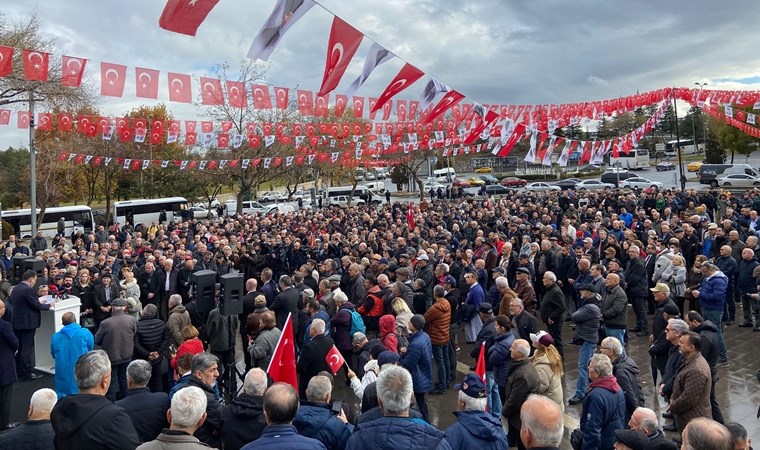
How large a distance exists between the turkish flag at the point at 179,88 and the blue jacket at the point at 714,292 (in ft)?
41.7

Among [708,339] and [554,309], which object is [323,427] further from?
[554,309]

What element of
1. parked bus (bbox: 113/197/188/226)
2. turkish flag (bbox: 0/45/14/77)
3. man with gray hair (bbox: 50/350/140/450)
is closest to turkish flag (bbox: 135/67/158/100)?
turkish flag (bbox: 0/45/14/77)

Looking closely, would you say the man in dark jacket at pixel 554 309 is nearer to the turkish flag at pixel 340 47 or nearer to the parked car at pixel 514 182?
the turkish flag at pixel 340 47

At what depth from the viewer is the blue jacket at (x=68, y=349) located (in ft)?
18.6

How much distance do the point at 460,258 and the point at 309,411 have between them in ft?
22.3

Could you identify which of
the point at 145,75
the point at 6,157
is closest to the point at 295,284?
the point at 145,75

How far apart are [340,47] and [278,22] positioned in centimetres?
129

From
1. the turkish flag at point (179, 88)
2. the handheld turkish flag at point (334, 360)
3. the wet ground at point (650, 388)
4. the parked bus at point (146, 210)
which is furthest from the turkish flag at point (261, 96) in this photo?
the parked bus at point (146, 210)

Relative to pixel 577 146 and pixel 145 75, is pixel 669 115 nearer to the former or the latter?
pixel 577 146

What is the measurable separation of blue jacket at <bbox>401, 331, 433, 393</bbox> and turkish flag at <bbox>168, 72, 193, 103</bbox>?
1071 centimetres

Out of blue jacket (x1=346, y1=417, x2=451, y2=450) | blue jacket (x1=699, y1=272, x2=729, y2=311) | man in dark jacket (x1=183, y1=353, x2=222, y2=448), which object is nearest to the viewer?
blue jacket (x1=346, y1=417, x2=451, y2=450)

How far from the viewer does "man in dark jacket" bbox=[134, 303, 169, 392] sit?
6.26 m

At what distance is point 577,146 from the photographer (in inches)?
862

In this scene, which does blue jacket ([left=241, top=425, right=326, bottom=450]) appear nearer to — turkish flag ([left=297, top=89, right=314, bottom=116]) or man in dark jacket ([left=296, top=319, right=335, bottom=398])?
man in dark jacket ([left=296, top=319, right=335, bottom=398])
